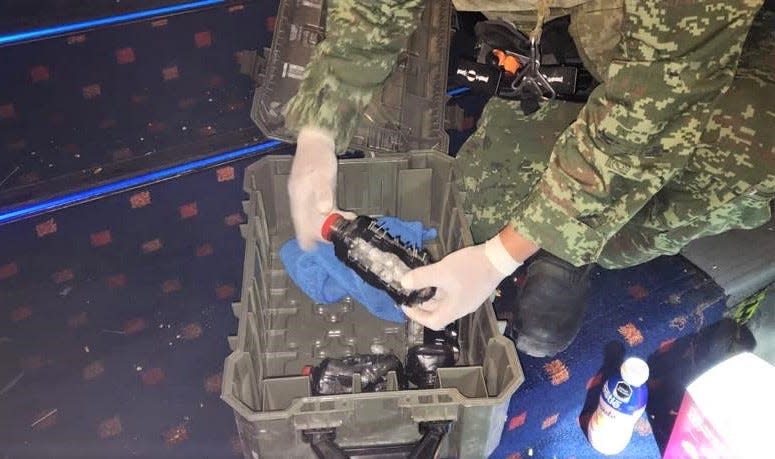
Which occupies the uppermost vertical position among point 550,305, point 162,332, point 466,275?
point 466,275

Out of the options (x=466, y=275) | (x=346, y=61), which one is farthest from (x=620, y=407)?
(x=346, y=61)

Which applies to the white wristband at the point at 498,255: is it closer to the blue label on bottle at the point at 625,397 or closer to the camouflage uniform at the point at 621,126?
the camouflage uniform at the point at 621,126

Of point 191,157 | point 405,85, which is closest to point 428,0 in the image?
point 405,85

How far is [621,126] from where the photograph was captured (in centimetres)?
90

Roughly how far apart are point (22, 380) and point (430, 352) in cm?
75

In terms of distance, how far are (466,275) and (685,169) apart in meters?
0.43

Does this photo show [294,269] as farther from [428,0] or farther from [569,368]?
[428,0]

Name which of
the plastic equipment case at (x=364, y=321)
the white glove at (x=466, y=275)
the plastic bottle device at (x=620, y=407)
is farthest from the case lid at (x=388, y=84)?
the plastic bottle device at (x=620, y=407)

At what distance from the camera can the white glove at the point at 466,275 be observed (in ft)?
3.32

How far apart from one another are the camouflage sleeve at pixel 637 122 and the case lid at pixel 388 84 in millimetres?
493

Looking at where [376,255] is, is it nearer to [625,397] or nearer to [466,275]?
[466,275]

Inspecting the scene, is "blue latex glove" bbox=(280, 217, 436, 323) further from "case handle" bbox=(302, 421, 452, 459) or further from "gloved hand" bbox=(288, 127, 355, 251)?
"case handle" bbox=(302, 421, 452, 459)

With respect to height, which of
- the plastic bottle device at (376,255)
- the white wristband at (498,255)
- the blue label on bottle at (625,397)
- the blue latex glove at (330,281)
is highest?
the white wristband at (498,255)

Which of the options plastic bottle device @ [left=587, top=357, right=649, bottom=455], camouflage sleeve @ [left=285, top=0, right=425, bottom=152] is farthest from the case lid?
plastic bottle device @ [left=587, top=357, right=649, bottom=455]
